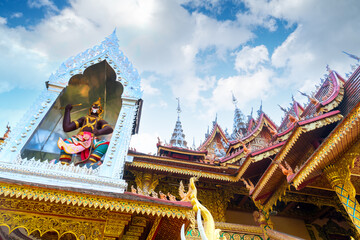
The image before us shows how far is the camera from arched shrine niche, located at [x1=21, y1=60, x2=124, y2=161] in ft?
17.3

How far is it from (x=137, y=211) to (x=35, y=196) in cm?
130

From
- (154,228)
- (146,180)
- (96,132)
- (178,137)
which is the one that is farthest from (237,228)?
(178,137)

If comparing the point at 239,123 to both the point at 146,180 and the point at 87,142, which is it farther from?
the point at 87,142

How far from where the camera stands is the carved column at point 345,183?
453 cm

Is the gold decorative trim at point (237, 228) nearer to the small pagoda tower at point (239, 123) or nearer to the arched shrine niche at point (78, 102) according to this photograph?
the arched shrine niche at point (78, 102)

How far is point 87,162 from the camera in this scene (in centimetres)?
463

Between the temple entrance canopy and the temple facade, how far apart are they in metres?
0.02

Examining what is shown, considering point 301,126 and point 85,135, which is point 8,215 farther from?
point 301,126

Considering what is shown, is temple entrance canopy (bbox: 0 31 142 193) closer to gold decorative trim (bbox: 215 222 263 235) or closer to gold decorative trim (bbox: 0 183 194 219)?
gold decorative trim (bbox: 0 183 194 219)

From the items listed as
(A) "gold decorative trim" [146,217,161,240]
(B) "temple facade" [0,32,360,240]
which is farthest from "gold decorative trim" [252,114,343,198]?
(A) "gold decorative trim" [146,217,161,240]

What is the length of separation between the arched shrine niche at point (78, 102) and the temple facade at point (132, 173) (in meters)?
0.03

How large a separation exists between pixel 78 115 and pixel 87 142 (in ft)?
5.61

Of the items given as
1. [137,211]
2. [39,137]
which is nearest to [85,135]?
[39,137]

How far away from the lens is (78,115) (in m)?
6.36
